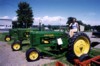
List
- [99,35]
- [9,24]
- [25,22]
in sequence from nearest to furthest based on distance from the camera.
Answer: [99,35] < [25,22] < [9,24]

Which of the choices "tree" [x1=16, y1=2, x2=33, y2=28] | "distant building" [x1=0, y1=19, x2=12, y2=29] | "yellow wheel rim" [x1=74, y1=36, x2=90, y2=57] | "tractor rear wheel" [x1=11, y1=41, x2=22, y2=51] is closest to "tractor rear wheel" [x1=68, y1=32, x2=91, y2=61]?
"yellow wheel rim" [x1=74, y1=36, x2=90, y2=57]

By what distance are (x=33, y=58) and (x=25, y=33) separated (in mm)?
5915

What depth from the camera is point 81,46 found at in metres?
Result: 8.45

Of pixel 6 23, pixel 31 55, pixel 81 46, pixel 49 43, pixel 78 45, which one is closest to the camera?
pixel 78 45

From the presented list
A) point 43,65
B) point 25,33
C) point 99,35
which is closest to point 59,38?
point 43,65

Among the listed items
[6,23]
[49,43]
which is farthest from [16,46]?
[6,23]

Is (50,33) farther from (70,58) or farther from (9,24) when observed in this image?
(9,24)

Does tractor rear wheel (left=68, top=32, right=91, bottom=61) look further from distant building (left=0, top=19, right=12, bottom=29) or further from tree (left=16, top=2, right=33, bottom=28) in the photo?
distant building (left=0, top=19, right=12, bottom=29)

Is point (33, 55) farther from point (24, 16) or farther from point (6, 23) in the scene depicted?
point (6, 23)

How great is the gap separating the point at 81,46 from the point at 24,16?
45534 millimetres

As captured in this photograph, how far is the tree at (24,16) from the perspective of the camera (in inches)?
2074

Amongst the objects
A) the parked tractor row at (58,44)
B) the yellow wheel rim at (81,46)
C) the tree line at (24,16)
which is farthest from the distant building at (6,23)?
the yellow wheel rim at (81,46)

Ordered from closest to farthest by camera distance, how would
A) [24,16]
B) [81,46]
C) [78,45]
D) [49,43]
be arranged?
[78,45] → [81,46] → [49,43] → [24,16]

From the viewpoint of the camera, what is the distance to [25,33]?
14312 mm
